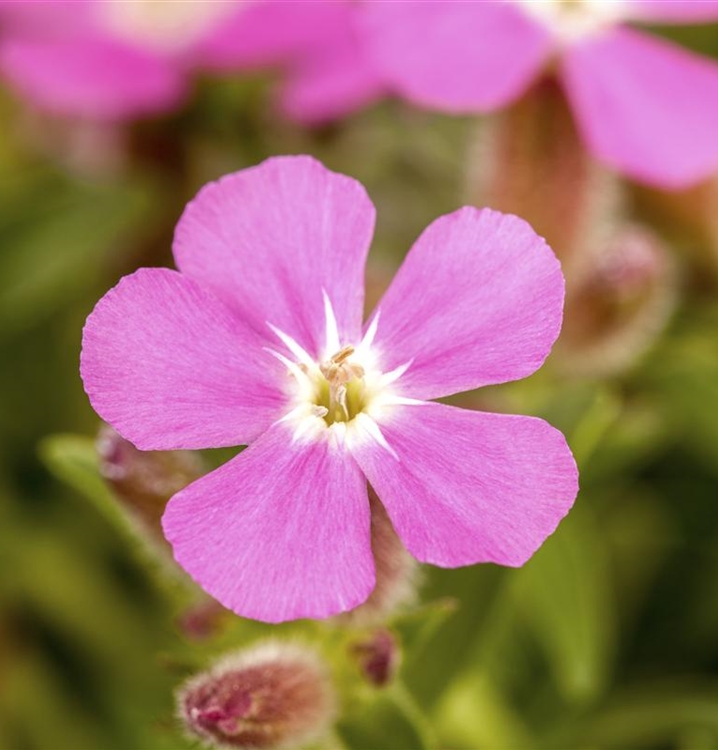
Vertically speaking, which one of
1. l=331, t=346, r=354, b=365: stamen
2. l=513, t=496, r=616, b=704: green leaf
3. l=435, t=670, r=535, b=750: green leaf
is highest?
l=331, t=346, r=354, b=365: stamen

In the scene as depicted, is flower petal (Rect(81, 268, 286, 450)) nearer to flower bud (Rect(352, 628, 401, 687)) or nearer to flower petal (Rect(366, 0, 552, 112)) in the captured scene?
flower bud (Rect(352, 628, 401, 687))

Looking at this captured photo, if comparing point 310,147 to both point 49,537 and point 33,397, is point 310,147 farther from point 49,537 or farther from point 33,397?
point 49,537

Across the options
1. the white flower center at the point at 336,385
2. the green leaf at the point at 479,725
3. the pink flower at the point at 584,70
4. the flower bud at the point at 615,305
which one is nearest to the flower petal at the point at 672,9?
the pink flower at the point at 584,70

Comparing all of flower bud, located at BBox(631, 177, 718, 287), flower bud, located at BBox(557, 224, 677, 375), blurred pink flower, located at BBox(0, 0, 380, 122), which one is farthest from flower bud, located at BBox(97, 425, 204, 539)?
flower bud, located at BBox(631, 177, 718, 287)

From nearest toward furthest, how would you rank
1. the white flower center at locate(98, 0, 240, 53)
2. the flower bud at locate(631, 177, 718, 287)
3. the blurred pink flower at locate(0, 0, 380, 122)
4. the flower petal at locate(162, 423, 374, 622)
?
Answer: the flower petal at locate(162, 423, 374, 622)
the blurred pink flower at locate(0, 0, 380, 122)
the flower bud at locate(631, 177, 718, 287)
the white flower center at locate(98, 0, 240, 53)

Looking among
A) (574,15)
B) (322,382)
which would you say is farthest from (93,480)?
(574,15)

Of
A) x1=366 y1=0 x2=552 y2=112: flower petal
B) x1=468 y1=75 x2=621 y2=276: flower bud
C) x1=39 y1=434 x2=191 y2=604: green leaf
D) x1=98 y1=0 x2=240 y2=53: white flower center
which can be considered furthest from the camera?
x1=98 y1=0 x2=240 y2=53: white flower center

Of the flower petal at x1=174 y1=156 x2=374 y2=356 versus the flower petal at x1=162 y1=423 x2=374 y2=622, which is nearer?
the flower petal at x1=162 y1=423 x2=374 y2=622

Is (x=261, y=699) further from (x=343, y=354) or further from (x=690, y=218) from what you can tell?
(x=690, y=218)
